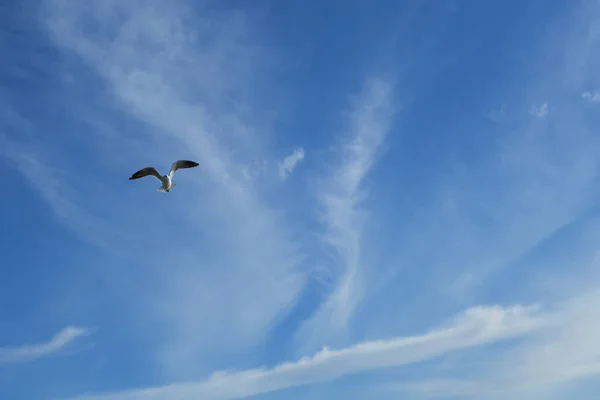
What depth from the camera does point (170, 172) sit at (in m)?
49.8

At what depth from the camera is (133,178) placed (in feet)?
167

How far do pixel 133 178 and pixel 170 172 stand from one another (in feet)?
17.0

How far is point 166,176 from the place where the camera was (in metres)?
48.3

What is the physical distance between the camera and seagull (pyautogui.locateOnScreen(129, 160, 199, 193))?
4850 centimetres

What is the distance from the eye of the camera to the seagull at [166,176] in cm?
4850
